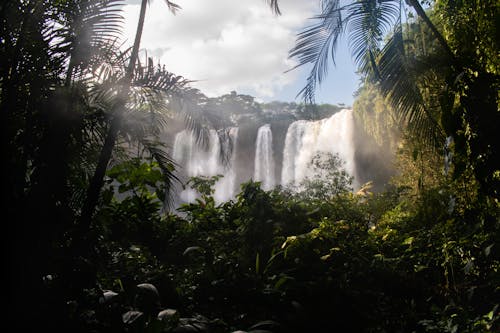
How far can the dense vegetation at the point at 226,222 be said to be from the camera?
250cm

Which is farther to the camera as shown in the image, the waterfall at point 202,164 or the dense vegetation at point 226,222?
the waterfall at point 202,164

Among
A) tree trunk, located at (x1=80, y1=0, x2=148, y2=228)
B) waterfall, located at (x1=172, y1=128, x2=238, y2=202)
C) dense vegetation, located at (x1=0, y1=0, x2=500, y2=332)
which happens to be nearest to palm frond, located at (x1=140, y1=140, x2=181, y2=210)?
dense vegetation, located at (x1=0, y1=0, x2=500, y2=332)

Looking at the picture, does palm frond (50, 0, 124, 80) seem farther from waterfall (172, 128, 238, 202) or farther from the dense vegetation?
waterfall (172, 128, 238, 202)

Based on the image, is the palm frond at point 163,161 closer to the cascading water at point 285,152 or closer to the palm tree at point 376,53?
the palm tree at point 376,53

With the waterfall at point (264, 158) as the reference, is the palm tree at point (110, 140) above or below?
below

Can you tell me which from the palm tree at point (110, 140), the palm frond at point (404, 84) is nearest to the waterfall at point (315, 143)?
the palm frond at point (404, 84)

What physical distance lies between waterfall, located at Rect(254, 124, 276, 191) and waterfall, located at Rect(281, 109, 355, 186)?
0.74 meters

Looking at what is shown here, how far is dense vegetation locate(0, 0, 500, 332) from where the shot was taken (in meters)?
2.50

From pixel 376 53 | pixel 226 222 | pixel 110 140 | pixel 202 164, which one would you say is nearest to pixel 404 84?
pixel 376 53

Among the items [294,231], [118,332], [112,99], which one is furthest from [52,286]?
[294,231]

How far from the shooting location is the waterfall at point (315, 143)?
535 inches

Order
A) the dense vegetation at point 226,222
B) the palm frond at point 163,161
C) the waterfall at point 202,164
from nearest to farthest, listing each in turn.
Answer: the dense vegetation at point 226,222
the palm frond at point 163,161
the waterfall at point 202,164

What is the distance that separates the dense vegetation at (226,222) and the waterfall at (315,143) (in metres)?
7.88

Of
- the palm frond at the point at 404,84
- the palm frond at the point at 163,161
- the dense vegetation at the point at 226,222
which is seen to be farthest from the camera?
the palm frond at the point at 163,161
